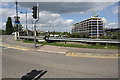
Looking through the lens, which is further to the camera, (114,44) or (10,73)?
(114,44)

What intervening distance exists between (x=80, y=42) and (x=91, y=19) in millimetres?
87579

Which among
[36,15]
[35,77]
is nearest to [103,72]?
[35,77]

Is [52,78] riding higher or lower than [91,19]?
lower

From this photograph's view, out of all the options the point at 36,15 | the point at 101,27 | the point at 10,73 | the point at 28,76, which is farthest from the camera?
the point at 101,27

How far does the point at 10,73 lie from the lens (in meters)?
5.10

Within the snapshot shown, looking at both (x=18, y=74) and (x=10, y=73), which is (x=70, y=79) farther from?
(x=10, y=73)

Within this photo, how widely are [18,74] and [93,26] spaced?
9680 cm

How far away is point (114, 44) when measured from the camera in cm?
1406

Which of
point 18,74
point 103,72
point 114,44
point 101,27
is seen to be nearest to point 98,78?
point 103,72

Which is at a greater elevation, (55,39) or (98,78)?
(55,39)

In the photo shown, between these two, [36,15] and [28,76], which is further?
[36,15]

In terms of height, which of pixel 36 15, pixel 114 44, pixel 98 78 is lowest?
pixel 98 78

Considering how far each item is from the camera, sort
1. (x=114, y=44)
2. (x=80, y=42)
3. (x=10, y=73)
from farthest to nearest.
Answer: (x=80, y=42) → (x=114, y=44) → (x=10, y=73)

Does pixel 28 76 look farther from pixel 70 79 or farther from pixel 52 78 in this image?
pixel 70 79
